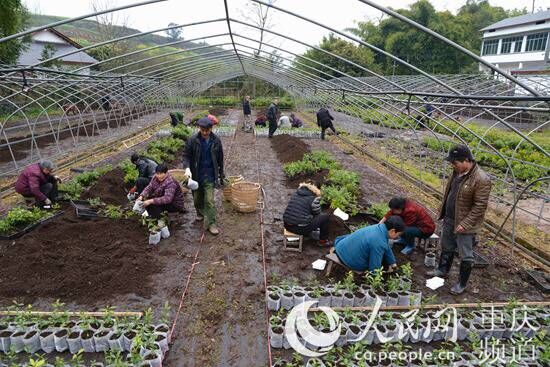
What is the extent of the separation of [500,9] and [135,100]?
74.8 meters

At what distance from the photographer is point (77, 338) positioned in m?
3.87

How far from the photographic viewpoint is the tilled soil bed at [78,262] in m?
4.96

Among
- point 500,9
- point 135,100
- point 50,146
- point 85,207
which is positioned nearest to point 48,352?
point 85,207

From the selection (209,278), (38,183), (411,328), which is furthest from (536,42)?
(38,183)

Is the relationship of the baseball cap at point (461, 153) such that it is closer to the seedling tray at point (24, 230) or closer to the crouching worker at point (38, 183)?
the seedling tray at point (24, 230)

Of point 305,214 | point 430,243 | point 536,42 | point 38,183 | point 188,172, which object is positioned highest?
point 536,42

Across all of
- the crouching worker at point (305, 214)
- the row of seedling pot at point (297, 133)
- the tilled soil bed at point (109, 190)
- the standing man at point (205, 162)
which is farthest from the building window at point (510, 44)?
the tilled soil bed at point (109, 190)

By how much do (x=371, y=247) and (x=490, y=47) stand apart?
54062mm

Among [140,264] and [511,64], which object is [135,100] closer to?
[140,264]

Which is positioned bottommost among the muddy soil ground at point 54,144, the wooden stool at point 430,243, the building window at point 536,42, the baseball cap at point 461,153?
the wooden stool at point 430,243

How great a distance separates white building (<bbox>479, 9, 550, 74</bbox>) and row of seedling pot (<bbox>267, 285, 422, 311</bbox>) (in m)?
38.7

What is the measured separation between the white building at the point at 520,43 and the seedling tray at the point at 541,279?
36491 mm

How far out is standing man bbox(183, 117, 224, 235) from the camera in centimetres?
648

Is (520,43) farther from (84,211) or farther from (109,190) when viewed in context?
(84,211)
